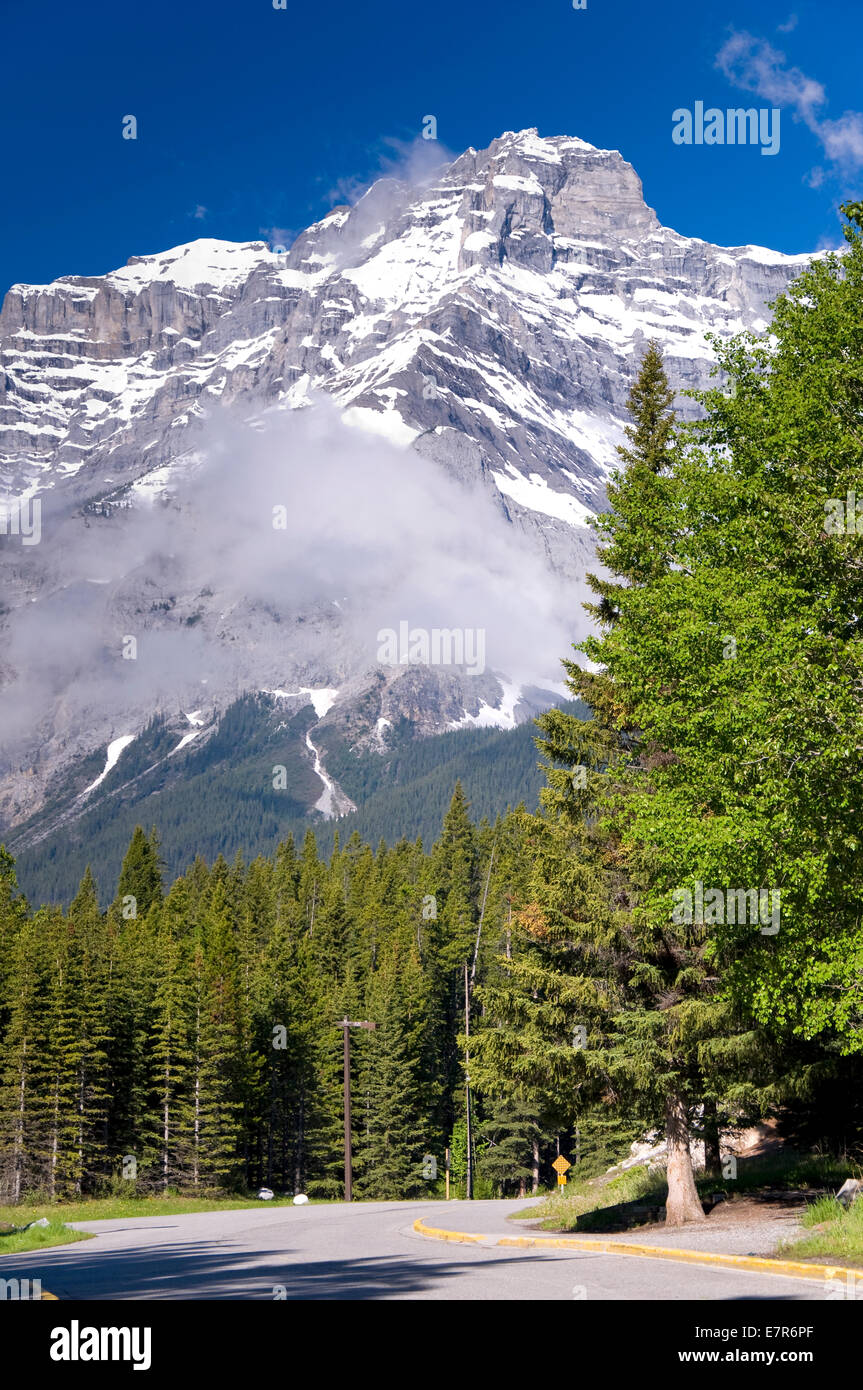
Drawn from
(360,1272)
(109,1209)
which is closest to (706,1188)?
(360,1272)

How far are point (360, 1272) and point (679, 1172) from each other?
8.90 meters

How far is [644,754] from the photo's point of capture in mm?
24672

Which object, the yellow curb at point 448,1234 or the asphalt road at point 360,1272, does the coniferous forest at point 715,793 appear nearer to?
the yellow curb at point 448,1234

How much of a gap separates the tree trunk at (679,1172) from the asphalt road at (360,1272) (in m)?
3.79

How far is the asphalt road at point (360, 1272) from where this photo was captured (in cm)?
1194

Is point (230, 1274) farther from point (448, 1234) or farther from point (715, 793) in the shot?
point (448, 1234)

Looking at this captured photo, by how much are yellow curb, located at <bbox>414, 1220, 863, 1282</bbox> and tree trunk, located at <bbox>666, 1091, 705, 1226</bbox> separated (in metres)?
2.26

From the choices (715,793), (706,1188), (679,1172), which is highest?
(715,793)

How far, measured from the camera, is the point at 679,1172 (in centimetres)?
2178

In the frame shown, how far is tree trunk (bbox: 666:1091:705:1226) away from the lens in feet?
70.0

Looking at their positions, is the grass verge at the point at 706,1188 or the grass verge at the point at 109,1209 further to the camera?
the grass verge at the point at 109,1209

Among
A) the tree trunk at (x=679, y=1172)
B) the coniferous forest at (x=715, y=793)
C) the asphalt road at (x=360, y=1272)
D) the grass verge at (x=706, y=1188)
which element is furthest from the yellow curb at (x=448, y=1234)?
the tree trunk at (x=679, y=1172)
